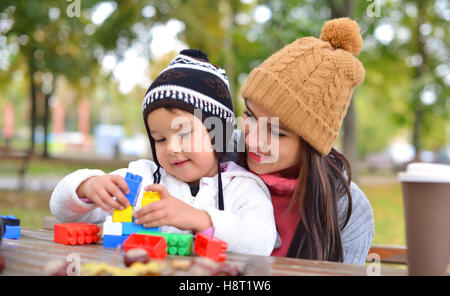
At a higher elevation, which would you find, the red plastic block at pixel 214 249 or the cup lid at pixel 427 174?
the cup lid at pixel 427 174

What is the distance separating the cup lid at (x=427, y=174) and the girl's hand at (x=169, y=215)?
0.66m

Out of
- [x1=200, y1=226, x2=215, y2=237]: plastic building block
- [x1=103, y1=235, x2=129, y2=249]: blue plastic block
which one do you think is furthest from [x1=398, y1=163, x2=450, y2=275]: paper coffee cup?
[x1=103, y1=235, x2=129, y2=249]: blue plastic block

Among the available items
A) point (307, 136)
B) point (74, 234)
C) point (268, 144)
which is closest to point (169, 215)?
point (74, 234)

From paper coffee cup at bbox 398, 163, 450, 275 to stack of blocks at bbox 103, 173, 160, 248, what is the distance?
763 mm

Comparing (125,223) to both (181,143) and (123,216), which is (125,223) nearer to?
(123,216)

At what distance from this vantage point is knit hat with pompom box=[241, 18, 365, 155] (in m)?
1.79

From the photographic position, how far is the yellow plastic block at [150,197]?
4.91 ft

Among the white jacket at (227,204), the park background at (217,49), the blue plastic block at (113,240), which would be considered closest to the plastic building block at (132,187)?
the blue plastic block at (113,240)

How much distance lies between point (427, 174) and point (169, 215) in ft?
2.48

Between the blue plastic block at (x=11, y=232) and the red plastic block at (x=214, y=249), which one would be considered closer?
the red plastic block at (x=214, y=249)

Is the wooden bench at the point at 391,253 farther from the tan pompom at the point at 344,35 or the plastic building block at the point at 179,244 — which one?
the plastic building block at the point at 179,244

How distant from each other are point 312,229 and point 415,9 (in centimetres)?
1687

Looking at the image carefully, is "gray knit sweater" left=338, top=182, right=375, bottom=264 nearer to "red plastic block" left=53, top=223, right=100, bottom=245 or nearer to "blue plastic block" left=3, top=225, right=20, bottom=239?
"red plastic block" left=53, top=223, right=100, bottom=245

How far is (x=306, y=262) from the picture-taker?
133cm
